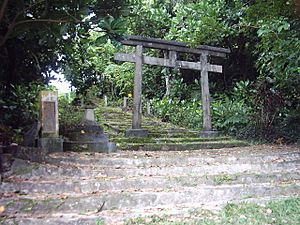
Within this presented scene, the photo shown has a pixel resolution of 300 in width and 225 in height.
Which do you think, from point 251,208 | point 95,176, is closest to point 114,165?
point 95,176

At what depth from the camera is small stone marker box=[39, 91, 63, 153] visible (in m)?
6.30

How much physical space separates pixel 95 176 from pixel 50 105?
2032 mm

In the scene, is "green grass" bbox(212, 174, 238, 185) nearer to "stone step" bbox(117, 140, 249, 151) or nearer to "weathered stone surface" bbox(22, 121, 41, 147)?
"stone step" bbox(117, 140, 249, 151)

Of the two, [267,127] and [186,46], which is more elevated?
[186,46]

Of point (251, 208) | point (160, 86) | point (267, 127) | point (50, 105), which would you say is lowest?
point (251, 208)

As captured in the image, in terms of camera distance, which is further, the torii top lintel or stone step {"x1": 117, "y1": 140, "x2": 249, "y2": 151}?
the torii top lintel

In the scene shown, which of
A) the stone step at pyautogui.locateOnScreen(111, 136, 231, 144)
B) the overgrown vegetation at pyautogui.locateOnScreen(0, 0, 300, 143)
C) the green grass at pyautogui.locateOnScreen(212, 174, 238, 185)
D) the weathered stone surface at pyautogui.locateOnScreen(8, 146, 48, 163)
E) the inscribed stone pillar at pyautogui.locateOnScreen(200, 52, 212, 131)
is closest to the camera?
the overgrown vegetation at pyautogui.locateOnScreen(0, 0, 300, 143)

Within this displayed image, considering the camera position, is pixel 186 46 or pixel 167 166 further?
pixel 186 46

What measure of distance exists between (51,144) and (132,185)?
2.46 metres

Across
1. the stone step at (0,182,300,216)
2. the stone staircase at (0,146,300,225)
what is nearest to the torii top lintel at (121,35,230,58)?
the stone staircase at (0,146,300,225)

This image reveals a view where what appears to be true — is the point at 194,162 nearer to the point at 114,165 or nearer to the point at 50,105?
the point at 114,165

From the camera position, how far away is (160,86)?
15.1 meters

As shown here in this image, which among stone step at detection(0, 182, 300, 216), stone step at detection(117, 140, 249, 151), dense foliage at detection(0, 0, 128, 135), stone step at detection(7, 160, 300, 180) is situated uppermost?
dense foliage at detection(0, 0, 128, 135)

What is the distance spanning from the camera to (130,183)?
15.6ft
